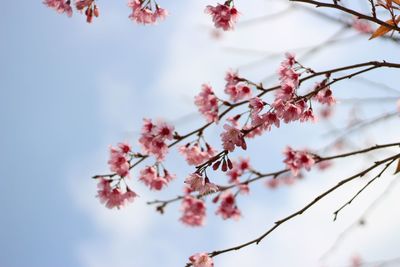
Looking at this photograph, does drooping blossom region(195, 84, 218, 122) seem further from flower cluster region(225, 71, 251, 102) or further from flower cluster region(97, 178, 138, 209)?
flower cluster region(97, 178, 138, 209)

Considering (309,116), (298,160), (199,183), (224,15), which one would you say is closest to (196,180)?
(199,183)

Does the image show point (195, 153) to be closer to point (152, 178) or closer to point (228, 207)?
point (152, 178)

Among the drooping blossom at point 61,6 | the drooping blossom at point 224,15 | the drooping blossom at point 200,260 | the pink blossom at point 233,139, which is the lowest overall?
the drooping blossom at point 200,260

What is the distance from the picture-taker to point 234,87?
3.54 m

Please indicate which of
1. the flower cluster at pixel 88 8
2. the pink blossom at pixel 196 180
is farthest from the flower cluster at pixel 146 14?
the pink blossom at pixel 196 180

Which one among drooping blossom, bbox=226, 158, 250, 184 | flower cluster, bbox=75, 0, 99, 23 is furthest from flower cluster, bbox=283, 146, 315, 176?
flower cluster, bbox=75, 0, 99, 23

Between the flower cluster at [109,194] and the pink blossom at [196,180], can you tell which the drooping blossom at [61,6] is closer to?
the flower cluster at [109,194]

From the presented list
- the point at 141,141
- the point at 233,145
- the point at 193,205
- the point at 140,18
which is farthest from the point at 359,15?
the point at 193,205

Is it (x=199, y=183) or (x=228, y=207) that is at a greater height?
(x=228, y=207)

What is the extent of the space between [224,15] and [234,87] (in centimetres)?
64

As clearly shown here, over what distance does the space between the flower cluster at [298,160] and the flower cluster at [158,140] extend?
44.3 inches

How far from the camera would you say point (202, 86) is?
3787 millimetres

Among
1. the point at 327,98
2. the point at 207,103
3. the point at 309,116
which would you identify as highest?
the point at 207,103

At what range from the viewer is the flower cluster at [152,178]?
11.7 ft
